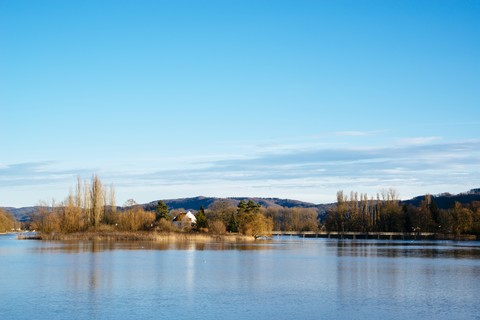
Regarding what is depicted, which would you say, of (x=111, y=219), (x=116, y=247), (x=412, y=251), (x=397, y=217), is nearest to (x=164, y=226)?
(x=111, y=219)

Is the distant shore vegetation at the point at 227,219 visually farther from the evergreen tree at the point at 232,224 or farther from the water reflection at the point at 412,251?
the water reflection at the point at 412,251

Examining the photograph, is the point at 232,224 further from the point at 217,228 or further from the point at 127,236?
the point at 127,236

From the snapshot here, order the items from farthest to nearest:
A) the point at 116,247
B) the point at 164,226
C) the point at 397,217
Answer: the point at 397,217, the point at 164,226, the point at 116,247

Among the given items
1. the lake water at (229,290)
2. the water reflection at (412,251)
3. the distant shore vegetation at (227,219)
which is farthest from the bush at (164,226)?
the lake water at (229,290)

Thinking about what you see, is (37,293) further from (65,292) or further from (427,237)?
(427,237)

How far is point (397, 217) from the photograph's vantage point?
115062 mm

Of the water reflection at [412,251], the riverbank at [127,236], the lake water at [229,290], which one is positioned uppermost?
the riverbank at [127,236]

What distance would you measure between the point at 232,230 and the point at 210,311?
69.4m

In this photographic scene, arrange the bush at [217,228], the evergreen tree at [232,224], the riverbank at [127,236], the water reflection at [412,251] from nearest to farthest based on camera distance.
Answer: the water reflection at [412,251], the riverbank at [127,236], the bush at [217,228], the evergreen tree at [232,224]

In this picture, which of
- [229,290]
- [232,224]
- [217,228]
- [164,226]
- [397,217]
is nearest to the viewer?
[229,290]

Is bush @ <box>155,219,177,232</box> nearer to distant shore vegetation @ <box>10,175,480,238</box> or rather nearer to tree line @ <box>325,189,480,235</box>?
distant shore vegetation @ <box>10,175,480,238</box>

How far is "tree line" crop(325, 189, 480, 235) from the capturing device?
101750 mm

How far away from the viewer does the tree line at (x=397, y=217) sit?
101750mm

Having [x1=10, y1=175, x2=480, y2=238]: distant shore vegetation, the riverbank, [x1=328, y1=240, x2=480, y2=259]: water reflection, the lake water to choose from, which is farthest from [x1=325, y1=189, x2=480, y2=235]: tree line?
the lake water
